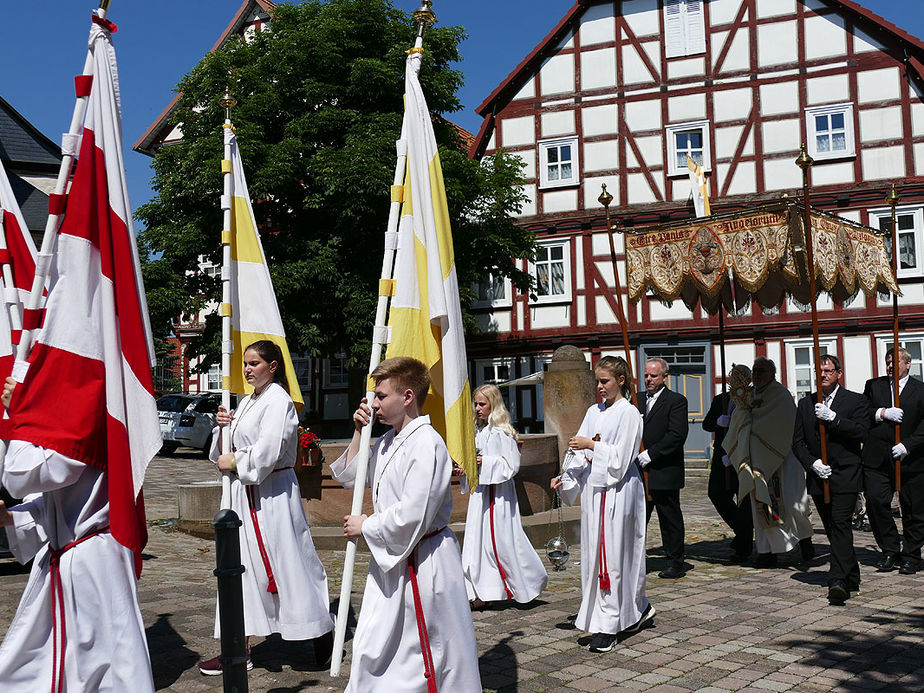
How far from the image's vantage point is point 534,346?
2633 cm

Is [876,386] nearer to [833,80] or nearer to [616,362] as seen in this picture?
[616,362]

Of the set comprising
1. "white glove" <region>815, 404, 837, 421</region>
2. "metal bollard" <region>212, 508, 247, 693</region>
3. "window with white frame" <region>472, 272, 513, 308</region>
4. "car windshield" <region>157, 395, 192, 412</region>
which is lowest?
"metal bollard" <region>212, 508, 247, 693</region>

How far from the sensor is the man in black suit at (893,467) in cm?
902

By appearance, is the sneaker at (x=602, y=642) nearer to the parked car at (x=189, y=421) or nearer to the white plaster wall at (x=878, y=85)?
the parked car at (x=189, y=421)

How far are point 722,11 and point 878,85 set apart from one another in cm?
448

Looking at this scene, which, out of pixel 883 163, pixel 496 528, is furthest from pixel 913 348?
pixel 496 528

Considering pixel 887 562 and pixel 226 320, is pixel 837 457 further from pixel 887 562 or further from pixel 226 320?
pixel 226 320

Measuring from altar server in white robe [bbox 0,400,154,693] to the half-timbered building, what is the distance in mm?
21162

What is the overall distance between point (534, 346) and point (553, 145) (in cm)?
567

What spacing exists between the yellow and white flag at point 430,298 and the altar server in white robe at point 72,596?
169 centimetres

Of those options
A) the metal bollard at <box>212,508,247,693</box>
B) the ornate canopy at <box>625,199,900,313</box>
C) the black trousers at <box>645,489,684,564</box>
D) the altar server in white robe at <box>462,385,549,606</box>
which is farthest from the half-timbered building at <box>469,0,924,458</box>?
the metal bollard at <box>212,508,247,693</box>

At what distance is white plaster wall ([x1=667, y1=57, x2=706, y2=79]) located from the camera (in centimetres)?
2484

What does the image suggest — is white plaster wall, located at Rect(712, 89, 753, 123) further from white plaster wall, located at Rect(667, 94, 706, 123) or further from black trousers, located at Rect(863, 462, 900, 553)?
black trousers, located at Rect(863, 462, 900, 553)

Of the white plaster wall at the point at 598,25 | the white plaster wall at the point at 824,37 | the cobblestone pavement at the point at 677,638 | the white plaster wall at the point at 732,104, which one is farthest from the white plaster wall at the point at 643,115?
the cobblestone pavement at the point at 677,638
